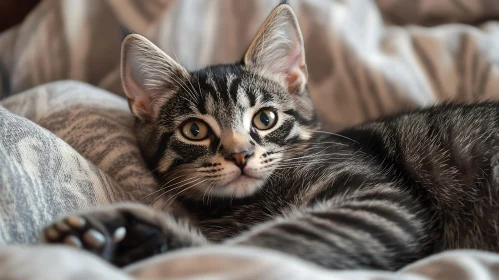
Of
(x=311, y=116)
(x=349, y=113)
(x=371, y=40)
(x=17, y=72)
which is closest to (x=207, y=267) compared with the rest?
(x=311, y=116)

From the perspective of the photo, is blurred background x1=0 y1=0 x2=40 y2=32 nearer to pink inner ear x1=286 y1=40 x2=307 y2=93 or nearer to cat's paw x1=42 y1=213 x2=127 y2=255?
pink inner ear x1=286 y1=40 x2=307 y2=93

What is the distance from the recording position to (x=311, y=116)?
1.31 metres

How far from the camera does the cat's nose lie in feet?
3.46

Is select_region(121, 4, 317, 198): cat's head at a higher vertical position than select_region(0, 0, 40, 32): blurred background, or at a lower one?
lower

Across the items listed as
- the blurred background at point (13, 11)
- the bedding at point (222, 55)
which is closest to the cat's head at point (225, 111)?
the bedding at point (222, 55)

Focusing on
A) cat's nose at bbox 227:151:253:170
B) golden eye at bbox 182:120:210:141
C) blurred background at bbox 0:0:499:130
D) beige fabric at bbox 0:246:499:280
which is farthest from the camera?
blurred background at bbox 0:0:499:130

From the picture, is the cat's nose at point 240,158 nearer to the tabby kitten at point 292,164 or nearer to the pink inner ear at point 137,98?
Answer: the tabby kitten at point 292,164

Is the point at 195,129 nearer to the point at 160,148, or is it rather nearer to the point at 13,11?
the point at 160,148

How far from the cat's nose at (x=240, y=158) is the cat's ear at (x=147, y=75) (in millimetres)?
305

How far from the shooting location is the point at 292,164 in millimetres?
1151

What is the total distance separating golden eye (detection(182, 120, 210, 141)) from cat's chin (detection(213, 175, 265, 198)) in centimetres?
14

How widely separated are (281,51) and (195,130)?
1.19 feet

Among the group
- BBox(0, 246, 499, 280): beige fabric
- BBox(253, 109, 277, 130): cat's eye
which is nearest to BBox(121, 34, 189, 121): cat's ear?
BBox(253, 109, 277, 130): cat's eye

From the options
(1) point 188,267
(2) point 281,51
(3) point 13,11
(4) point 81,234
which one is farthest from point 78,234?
(3) point 13,11
